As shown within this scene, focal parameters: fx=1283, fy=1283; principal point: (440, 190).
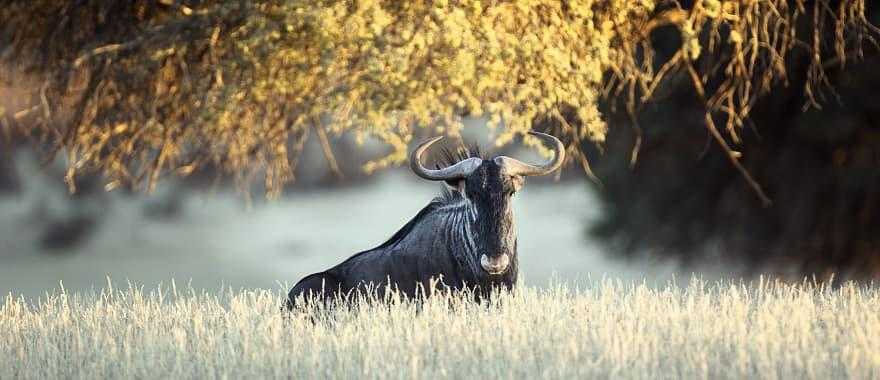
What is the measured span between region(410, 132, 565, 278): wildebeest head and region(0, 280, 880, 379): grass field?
40 cm

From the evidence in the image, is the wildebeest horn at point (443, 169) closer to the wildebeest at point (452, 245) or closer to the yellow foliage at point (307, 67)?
the wildebeest at point (452, 245)

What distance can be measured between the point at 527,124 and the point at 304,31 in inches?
93.9

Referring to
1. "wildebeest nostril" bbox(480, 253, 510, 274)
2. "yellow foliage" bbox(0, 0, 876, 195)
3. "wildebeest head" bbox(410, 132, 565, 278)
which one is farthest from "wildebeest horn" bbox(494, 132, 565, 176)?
"yellow foliage" bbox(0, 0, 876, 195)

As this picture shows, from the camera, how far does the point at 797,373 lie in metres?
7.41

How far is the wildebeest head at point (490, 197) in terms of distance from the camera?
9.87 meters

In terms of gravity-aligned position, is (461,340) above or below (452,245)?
below

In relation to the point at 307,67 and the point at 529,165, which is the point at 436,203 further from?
A: the point at 307,67

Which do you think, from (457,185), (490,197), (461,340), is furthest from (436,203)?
(461,340)

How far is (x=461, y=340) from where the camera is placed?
8.22 m

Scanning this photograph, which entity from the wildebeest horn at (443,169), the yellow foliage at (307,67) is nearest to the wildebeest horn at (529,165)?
the wildebeest horn at (443,169)

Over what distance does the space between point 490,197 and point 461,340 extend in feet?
6.29

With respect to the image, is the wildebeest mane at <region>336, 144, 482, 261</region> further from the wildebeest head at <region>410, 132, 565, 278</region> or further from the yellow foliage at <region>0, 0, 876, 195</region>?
the yellow foliage at <region>0, 0, 876, 195</region>

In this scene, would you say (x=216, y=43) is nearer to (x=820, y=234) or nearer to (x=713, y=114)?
(x=713, y=114)

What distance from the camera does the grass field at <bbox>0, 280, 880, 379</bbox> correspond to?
746cm
